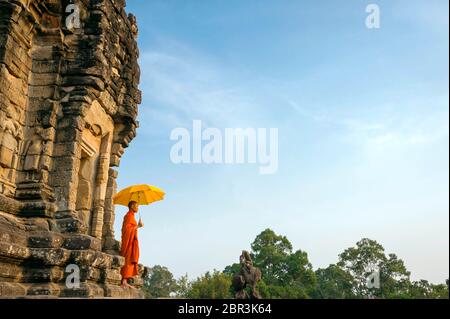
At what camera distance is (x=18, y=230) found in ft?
18.1

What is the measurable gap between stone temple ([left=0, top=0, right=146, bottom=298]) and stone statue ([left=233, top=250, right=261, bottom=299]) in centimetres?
519

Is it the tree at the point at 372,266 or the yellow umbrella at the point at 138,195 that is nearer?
the yellow umbrella at the point at 138,195

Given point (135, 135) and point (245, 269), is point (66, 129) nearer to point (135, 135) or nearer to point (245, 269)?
point (135, 135)

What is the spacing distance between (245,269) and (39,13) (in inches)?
393

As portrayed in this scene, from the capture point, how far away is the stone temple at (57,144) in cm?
545

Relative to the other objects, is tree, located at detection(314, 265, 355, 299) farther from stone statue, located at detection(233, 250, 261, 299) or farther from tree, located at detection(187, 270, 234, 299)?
stone statue, located at detection(233, 250, 261, 299)

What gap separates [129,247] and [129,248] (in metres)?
0.02

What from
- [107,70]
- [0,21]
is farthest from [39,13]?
→ [107,70]

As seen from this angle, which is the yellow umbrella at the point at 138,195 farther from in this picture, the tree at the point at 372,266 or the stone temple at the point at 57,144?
the tree at the point at 372,266

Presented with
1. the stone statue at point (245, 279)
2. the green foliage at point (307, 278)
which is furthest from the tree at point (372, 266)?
the stone statue at point (245, 279)

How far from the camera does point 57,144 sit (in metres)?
6.76

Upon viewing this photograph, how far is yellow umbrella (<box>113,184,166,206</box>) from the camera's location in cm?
857

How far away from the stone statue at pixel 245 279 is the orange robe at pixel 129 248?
5928mm
